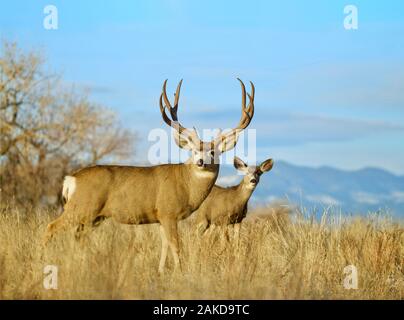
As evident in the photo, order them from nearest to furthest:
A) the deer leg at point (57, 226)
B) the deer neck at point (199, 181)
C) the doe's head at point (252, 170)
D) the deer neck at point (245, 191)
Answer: the deer leg at point (57, 226) < the deer neck at point (199, 181) < the doe's head at point (252, 170) < the deer neck at point (245, 191)

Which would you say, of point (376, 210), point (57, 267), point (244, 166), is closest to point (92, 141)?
point (244, 166)

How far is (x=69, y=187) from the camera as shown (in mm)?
12344

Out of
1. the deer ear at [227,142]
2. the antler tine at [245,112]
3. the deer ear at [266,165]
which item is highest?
the antler tine at [245,112]

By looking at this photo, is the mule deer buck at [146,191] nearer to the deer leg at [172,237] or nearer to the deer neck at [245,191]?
the deer leg at [172,237]

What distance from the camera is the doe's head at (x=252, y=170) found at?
51.5ft

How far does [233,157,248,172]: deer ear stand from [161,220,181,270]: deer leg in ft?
12.5

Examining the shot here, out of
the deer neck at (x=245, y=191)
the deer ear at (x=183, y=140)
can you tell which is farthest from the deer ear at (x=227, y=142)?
the deer neck at (x=245, y=191)

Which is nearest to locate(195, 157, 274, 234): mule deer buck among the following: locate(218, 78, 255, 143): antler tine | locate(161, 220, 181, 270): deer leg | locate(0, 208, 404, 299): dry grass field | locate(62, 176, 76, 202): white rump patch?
locate(0, 208, 404, 299): dry grass field

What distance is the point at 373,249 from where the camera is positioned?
1266cm

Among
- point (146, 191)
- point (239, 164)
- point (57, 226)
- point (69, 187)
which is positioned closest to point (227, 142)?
point (146, 191)

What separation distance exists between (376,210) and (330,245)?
1.76 meters

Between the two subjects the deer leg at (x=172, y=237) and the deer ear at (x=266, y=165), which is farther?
the deer ear at (x=266, y=165)

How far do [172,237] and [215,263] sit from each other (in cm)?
84

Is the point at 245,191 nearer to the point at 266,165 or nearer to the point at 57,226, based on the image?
the point at 266,165
